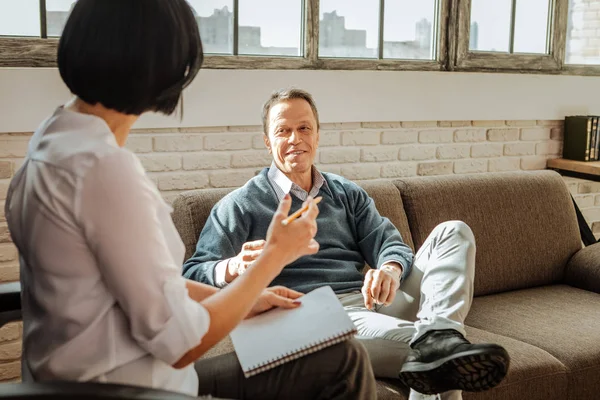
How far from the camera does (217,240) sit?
241 centimetres

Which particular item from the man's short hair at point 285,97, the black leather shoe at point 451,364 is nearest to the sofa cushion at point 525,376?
the black leather shoe at point 451,364

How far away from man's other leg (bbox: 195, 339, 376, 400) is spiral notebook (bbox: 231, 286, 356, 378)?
0.02 metres

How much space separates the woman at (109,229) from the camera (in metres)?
1.22

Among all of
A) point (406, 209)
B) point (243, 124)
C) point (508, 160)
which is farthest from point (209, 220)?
point (508, 160)

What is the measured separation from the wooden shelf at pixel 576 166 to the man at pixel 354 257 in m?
1.57

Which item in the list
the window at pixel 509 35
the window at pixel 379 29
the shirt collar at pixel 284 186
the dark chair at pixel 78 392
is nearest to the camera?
the dark chair at pixel 78 392

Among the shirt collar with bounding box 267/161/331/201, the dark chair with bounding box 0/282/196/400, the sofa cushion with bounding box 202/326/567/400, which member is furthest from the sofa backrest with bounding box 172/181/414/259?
the dark chair with bounding box 0/282/196/400

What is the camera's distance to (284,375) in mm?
1525

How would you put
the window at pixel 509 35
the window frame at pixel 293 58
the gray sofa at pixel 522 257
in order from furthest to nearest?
the window at pixel 509 35
the window frame at pixel 293 58
the gray sofa at pixel 522 257

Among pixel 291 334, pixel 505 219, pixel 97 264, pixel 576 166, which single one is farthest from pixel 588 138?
pixel 97 264

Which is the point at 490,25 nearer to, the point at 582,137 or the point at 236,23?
the point at 582,137

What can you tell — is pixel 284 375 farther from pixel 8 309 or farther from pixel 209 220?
pixel 209 220

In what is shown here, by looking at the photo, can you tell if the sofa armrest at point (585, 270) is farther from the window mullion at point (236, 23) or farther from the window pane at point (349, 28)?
the window mullion at point (236, 23)

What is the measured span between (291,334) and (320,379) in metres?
0.11
